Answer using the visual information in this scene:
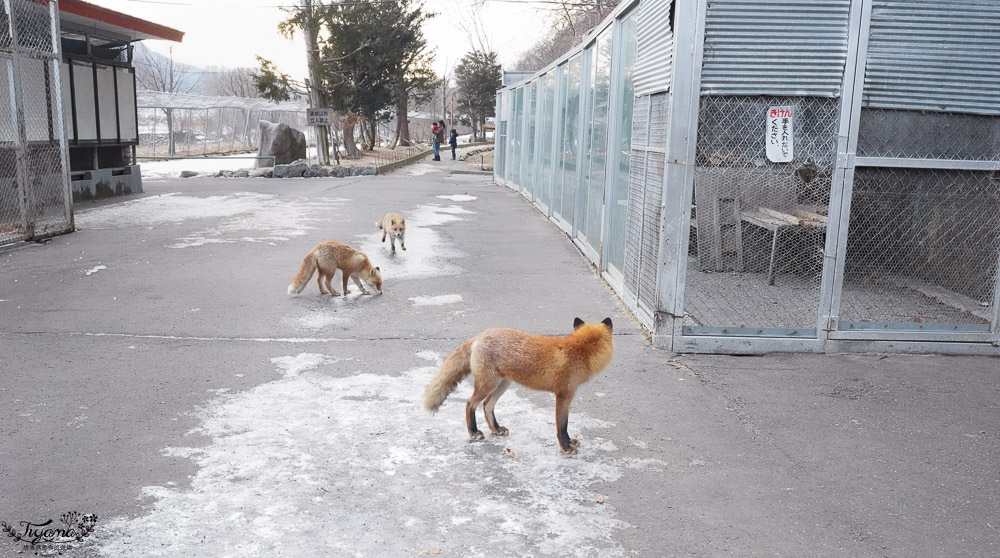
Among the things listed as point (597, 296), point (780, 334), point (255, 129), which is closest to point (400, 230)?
point (597, 296)

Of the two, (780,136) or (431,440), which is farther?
(780,136)

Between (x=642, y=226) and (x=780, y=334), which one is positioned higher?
(x=642, y=226)

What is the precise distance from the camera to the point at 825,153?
6199 mm

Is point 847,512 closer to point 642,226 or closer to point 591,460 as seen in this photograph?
point 591,460

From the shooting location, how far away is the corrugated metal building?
6.04m

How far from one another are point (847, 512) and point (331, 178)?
2397 cm

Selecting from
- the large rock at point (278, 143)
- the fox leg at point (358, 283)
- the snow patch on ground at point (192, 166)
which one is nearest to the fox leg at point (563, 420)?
the fox leg at point (358, 283)

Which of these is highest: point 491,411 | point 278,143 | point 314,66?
point 314,66

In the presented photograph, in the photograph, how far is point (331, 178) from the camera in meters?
26.1

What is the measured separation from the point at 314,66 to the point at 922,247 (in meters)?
27.0

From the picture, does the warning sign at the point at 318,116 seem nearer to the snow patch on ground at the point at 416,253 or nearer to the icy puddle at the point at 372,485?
the snow patch on ground at the point at 416,253

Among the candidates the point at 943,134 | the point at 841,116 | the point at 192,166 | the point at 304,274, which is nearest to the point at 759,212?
the point at 943,134

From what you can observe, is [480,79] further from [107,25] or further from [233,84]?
[233,84]

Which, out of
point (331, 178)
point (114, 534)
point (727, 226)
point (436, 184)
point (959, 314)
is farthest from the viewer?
point (331, 178)
